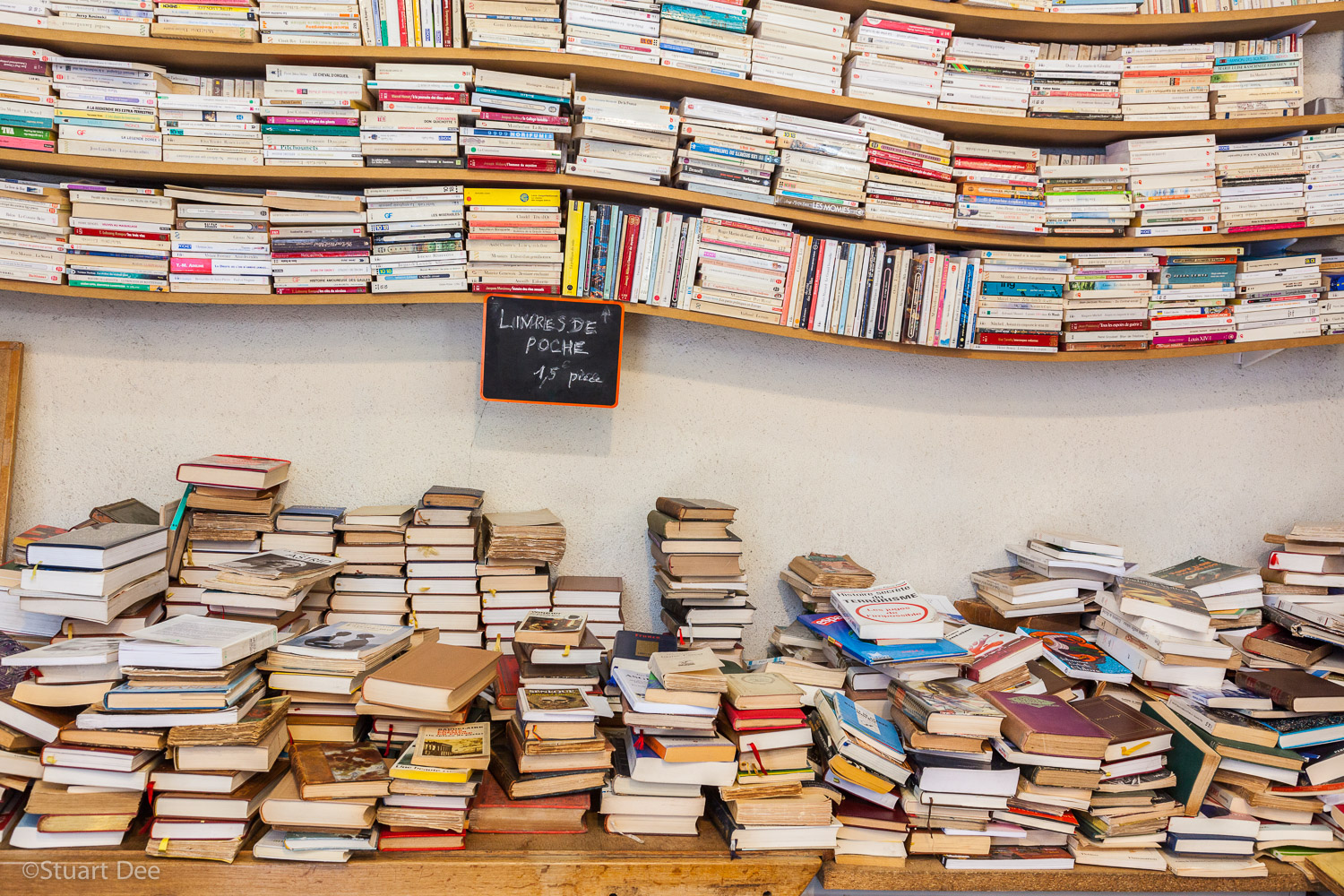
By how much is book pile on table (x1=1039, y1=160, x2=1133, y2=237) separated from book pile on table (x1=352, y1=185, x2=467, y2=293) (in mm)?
1877

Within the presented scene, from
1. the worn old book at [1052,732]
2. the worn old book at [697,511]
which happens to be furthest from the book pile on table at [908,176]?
the worn old book at [1052,732]

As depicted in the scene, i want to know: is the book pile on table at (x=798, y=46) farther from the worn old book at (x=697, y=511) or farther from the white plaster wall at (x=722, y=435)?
the worn old book at (x=697, y=511)

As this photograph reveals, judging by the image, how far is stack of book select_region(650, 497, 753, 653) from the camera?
7.81 feet

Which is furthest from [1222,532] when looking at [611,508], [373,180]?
[373,180]

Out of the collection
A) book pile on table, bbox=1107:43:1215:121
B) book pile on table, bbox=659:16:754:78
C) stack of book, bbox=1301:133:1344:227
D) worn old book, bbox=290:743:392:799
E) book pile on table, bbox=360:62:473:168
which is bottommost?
worn old book, bbox=290:743:392:799

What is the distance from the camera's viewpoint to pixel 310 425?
257 cm

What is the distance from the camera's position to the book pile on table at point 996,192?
98.9 inches

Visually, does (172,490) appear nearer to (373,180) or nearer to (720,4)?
(373,180)

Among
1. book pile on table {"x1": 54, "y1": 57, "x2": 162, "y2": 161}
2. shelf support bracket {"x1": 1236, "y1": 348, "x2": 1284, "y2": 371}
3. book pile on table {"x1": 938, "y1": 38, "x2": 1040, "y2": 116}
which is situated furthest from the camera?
shelf support bracket {"x1": 1236, "y1": 348, "x2": 1284, "y2": 371}

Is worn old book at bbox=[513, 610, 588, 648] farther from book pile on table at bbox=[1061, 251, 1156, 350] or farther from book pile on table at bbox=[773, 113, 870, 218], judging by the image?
book pile on table at bbox=[1061, 251, 1156, 350]

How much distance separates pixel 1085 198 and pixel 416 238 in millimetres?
2124

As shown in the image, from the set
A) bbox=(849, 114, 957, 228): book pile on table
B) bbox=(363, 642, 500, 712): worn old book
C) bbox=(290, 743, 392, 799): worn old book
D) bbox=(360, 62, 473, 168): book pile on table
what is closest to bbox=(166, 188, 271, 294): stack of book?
bbox=(360, 62, 473, 168): book pile on table

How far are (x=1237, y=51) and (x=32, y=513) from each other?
13.7 feet

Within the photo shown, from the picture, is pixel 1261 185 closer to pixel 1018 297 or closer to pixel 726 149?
pixel 1018 297
